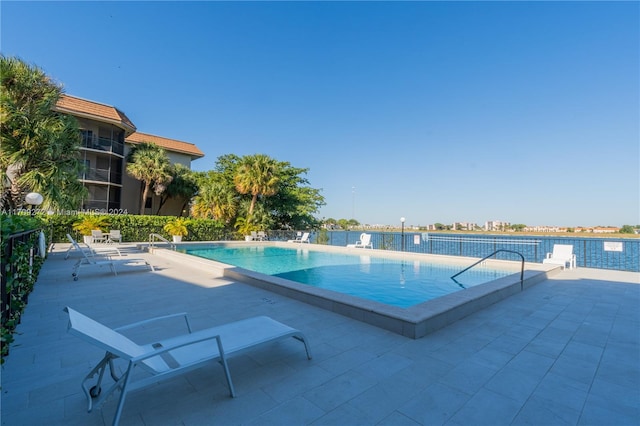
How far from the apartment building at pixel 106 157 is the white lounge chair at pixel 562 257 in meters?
25.5

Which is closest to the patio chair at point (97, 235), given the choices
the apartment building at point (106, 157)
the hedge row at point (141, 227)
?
the hedge row at point (141, 227)

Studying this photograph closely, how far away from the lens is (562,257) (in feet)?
28.7

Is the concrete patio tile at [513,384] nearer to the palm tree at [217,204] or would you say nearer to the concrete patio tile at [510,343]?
the concrete patio tile at [510,343]

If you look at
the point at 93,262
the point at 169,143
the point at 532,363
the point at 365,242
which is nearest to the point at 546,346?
the point at 532,363

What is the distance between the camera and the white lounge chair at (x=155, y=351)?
183 cm

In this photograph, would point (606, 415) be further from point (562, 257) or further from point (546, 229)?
point (546, 229)

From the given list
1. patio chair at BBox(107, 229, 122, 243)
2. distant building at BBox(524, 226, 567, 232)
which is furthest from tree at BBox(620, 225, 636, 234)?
patio chair at BBox(107, 229, 122, 243)

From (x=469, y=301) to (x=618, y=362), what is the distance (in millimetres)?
1648

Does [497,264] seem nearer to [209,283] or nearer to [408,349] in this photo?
[408,349]

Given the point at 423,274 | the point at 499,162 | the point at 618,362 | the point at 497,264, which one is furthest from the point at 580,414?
the point at 499,162

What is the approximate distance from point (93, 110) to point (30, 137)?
15.8 m

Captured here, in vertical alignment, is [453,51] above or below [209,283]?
above

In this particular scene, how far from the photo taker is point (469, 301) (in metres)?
4.33

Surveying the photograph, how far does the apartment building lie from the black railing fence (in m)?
17.4
